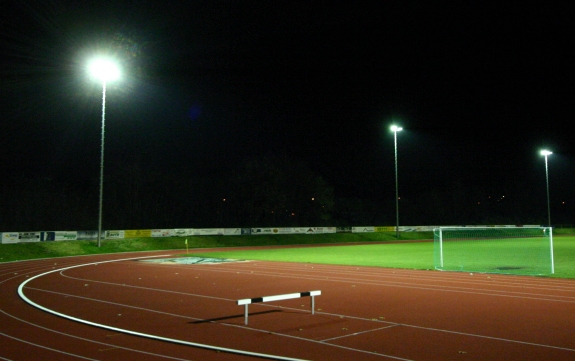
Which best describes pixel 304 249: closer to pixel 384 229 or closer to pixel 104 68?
pixel 104 68

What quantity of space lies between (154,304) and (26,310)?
2859 millimetres

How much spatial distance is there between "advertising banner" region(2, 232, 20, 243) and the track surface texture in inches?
A: 695

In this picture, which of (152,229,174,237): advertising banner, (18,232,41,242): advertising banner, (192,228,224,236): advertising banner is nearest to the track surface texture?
(18,232,41,242): advertising banner

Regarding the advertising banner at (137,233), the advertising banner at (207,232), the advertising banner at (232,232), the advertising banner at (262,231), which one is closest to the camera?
the advertising banner at (137,233)

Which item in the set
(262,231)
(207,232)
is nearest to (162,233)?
(207,232)

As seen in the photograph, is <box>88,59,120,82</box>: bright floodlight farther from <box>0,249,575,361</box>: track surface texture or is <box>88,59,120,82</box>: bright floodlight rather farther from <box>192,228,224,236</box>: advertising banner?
<box>192,228,224,236</box>: advertising banner

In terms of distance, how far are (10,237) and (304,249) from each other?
21081mm

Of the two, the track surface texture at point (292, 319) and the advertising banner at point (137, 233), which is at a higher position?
the advertising banner at point (137, 233)

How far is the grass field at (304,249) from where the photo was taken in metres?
26.2

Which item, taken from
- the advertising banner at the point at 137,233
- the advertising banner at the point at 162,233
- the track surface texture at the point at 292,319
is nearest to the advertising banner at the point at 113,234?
the advertising banner at the point at 137,233

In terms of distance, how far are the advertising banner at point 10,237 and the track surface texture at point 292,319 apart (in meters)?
17.6

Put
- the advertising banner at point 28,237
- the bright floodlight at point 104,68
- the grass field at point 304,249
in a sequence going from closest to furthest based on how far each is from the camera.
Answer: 1. the grass field at point 304,249
2. the bright floodlight at point 104,68
3. the advertising banner at point 28,237

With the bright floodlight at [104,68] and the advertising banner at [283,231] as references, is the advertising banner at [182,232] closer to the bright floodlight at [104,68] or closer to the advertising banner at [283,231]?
the advertising banner at [283,231]

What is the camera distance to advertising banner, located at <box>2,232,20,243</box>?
110ft
